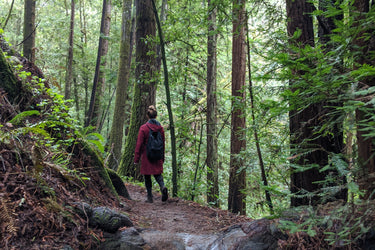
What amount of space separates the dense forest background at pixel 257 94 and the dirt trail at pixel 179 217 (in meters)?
0.77

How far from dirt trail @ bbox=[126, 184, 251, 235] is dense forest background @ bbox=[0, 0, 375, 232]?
2.54 feet

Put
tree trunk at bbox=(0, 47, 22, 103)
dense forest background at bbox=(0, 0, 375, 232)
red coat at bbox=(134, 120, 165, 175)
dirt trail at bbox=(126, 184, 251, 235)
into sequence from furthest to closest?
1. red coat at bbox=(134, 120, 165, 175)
2. dirt trail at bbox=(126, 184, 251, 235)
3. tree trunk at bbox=(0, 47, 22, 103)
4. dense forest background at bbox=(0, 0, 375, 232)

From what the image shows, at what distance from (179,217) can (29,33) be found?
21.8 feet

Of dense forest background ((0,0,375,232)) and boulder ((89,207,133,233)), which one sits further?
boulder ((89,207,133,233))

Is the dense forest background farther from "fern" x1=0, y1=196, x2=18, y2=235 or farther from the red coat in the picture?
"fern" x1=0, y1=196, x2=18, y2=235

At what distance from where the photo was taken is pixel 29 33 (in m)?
7.62

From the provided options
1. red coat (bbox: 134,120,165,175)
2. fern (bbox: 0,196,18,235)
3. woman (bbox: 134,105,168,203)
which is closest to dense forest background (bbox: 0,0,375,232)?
woman (bbox: 134,105,168,203)

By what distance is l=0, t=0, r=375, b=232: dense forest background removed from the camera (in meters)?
2.43

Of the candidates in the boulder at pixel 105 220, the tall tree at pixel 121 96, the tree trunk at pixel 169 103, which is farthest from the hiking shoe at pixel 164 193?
the tall tree at pixel 121 96

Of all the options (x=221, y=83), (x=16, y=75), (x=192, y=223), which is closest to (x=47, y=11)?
(x=221, y=83)

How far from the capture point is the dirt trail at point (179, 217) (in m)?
4.71

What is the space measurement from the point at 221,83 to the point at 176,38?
7.23m

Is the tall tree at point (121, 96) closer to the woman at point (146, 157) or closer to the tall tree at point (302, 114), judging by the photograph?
the woman at point (146, 157)

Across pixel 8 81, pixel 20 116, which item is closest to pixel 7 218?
pixel 20 116
